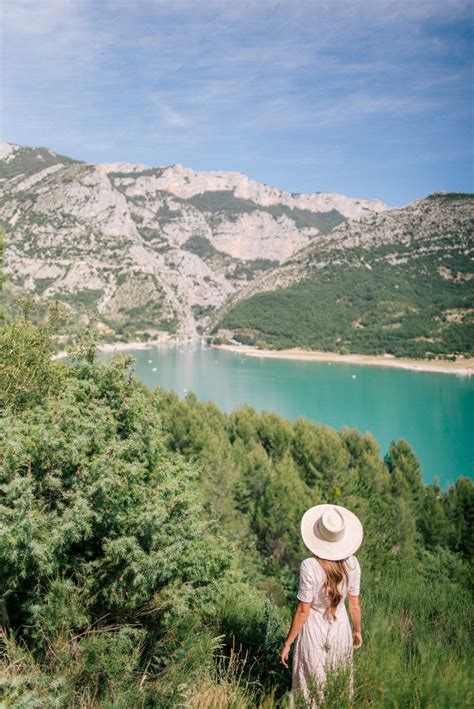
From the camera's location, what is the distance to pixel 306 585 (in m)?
2.90

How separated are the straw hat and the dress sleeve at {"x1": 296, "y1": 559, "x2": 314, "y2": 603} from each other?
11cm

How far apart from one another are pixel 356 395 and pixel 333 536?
6209cm

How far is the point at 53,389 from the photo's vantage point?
21.7 feet

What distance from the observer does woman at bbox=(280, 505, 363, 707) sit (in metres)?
2.86

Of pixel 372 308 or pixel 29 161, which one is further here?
pixel 29 161

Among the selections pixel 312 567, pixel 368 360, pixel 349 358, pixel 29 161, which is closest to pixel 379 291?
pixel 349 358

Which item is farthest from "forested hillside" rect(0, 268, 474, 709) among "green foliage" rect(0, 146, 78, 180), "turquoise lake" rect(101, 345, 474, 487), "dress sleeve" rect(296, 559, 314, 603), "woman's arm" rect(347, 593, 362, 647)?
"green foliage" rect(0, 146, 78, 180)

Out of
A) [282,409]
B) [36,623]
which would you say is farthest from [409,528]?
[282,409]

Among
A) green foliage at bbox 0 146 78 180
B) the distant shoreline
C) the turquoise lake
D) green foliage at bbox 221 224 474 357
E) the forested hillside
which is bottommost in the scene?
the turquoise lake

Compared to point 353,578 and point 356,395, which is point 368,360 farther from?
point 353,578

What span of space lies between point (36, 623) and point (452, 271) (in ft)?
436

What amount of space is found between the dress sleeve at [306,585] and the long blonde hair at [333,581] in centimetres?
9

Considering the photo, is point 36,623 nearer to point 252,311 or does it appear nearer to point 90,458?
point 90,458

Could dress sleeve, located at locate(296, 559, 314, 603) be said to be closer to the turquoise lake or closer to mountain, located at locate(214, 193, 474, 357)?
the turquoise lake
